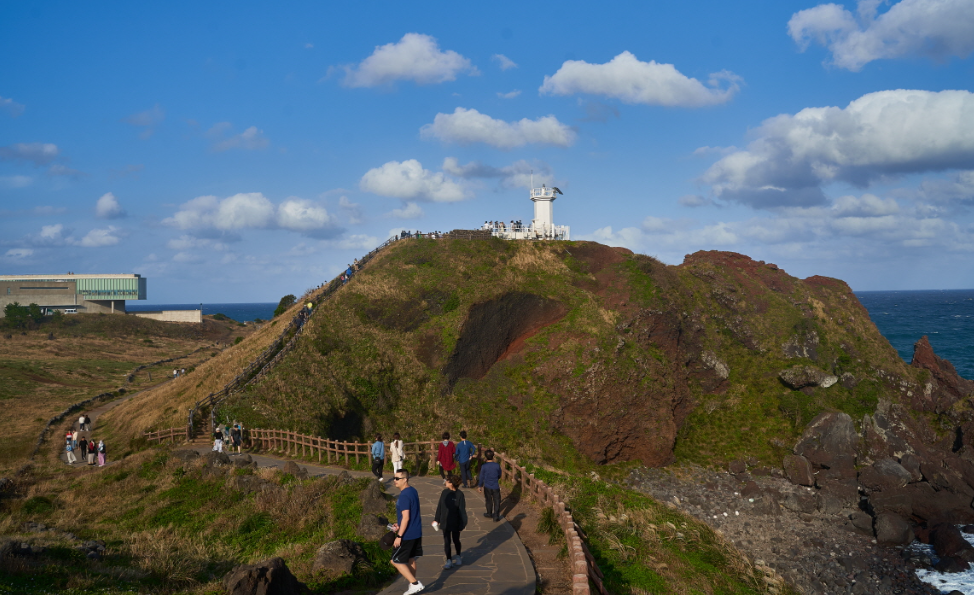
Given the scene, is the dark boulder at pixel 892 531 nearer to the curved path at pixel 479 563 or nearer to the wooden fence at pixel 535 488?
the wooden fence at pixel 535 488

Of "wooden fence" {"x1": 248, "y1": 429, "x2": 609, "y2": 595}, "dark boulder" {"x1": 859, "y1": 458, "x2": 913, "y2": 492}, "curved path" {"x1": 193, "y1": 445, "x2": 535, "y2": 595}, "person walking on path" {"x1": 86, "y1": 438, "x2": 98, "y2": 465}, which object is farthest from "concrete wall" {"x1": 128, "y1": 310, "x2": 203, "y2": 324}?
"curved path" {"x1": 193, "y1": 445, "x2": 535, "y2": 595}

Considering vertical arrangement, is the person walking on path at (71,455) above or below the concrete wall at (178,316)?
below

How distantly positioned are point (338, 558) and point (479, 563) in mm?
2832

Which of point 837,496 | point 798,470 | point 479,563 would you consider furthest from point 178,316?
point 479,563

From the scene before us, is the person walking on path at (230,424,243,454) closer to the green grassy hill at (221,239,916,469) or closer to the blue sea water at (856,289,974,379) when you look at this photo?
the green grassy hill at (221,239,916,469)

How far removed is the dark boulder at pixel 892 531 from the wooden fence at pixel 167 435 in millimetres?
34942

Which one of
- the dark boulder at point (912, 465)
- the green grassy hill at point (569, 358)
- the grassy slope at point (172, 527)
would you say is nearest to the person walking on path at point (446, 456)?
the grassy slope at point (172, 527)

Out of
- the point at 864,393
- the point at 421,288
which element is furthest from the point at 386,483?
the point at 864,393

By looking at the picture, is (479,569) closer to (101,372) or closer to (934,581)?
(934,581)

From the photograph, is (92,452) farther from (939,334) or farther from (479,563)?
(939,334)

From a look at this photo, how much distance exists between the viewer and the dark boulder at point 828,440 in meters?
37.1

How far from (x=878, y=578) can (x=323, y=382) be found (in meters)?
29.3

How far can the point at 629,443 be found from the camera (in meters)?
38.3

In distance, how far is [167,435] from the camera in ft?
96.6
